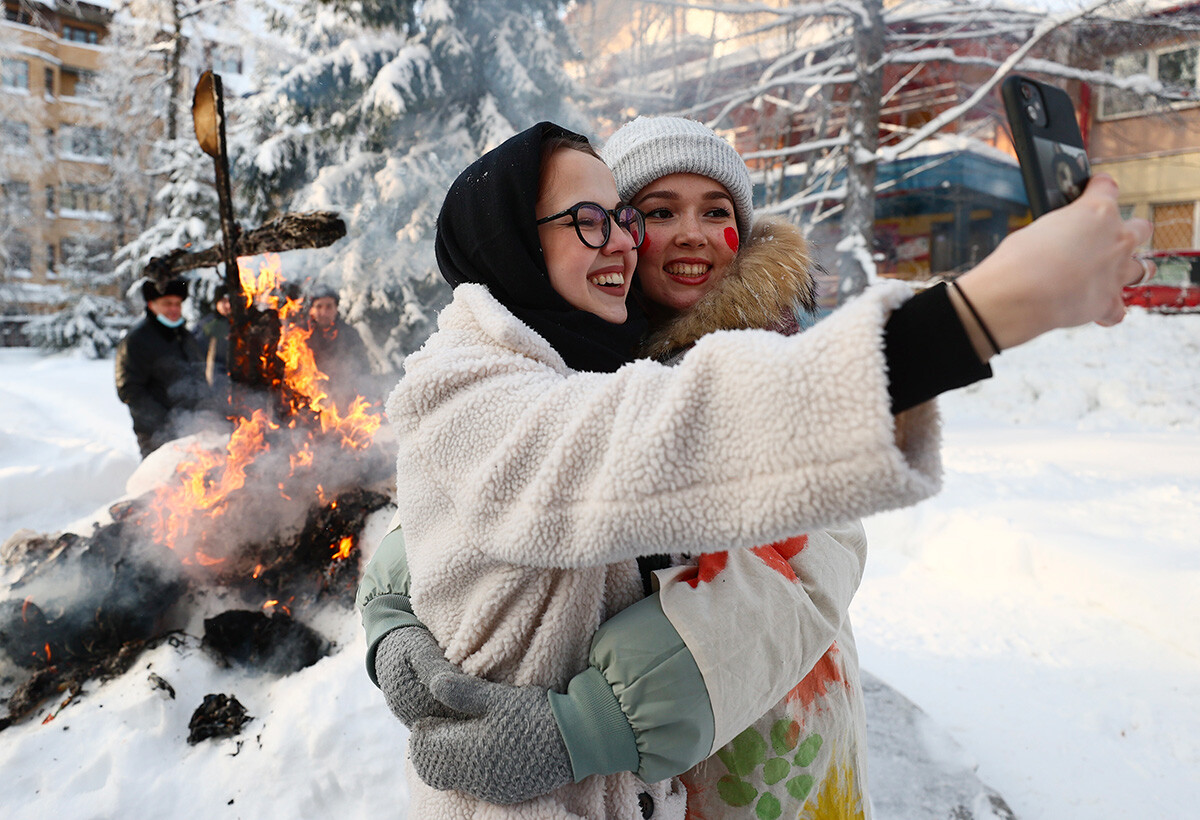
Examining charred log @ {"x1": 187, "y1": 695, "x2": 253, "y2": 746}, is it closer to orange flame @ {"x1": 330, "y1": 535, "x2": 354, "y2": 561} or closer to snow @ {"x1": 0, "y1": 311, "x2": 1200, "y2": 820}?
snow @ {"x1": 0, "y1": 311, "x2": 1200, "y2": 820}

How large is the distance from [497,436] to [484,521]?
0.41 ft

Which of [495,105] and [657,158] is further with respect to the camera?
[495,105]

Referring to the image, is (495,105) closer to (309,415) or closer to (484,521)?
(309,415)

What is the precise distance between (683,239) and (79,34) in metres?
42.0

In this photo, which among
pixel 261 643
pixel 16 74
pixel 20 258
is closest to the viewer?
pixel 261 643

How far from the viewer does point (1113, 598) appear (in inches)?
152

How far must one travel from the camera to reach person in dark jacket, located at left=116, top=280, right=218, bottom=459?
20.0 feet

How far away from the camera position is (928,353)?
79cm

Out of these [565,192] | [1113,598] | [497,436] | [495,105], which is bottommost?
[1113,598]

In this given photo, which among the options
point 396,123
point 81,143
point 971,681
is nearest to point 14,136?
point 81,143

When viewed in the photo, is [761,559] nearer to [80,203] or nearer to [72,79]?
[80,203]

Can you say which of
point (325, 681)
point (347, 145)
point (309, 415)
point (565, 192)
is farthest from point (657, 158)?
point (347, 145)

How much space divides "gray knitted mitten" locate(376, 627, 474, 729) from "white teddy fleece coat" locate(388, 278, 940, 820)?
0.04 m

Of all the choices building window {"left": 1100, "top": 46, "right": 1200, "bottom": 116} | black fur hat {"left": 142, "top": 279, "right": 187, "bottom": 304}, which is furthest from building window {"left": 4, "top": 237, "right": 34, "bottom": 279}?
building window {"left": 1100, "top": 46, "right": 1200, "bottom": 116}
